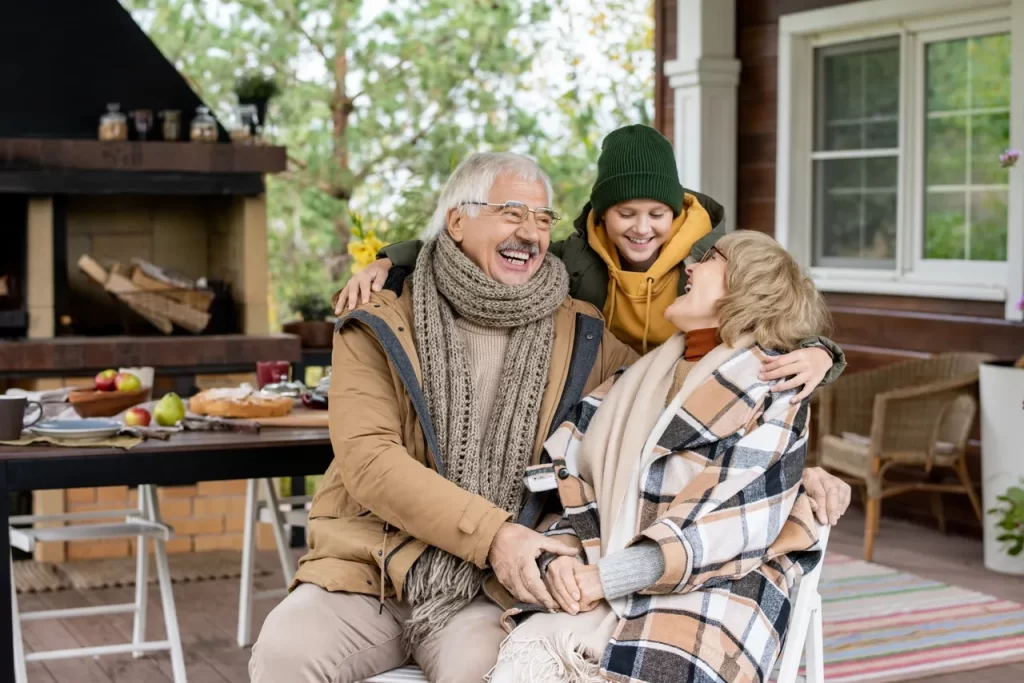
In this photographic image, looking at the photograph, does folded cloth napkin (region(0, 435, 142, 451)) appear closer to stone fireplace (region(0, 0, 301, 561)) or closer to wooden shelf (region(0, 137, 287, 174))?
stone fireplace (region(0, 0, 301, 561))

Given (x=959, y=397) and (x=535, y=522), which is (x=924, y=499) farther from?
(x=535, y=522)

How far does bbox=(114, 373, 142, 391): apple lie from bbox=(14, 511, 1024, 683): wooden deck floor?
0.95 m

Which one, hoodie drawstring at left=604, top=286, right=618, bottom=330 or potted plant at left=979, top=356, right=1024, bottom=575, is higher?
hoodie drawstring at left=604, top=286, right=618, bottom=330

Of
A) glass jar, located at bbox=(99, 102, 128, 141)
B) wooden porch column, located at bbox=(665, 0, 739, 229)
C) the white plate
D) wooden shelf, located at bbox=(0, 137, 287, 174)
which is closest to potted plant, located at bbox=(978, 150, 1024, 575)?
wooden porch column, located at bbox=(665, 0, 739, 229)

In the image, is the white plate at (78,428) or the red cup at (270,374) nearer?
the white plate at (78,428)

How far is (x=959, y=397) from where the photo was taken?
223 inches

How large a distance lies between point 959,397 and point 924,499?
0.90 meters

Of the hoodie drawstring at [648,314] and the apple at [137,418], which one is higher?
the hoodie drawstring at [648,314]

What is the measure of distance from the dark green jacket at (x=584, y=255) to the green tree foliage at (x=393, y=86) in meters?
6.73

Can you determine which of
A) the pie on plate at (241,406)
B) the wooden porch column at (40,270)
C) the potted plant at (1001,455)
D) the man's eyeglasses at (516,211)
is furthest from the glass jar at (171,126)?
the potted plant at (1001,455)

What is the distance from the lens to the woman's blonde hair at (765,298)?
2639 millimetres

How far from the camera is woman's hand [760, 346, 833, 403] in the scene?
8.46 ft

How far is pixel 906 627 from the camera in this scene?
459 centimetres

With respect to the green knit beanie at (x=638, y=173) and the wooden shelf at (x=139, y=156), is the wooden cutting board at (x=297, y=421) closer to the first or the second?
the green knit beanie at (x=638, y=173)
